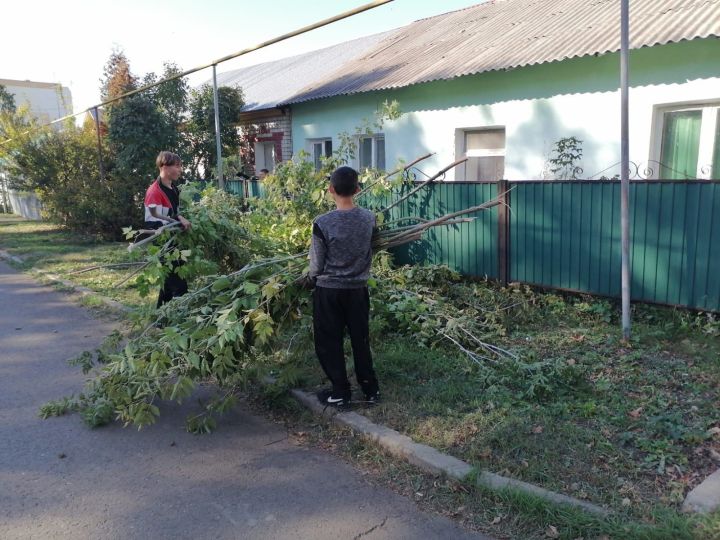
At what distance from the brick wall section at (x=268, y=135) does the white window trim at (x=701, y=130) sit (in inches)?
360

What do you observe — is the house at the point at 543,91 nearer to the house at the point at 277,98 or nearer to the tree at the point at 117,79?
the house at the point at 277,98

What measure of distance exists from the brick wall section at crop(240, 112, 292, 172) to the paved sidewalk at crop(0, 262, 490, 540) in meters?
11.1

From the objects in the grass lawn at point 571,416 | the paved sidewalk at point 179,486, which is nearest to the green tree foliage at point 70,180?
the paved sidewalk at point 179,486

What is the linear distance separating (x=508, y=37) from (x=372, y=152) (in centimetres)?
376

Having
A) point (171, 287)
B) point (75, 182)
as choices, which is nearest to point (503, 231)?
point (171, 287)

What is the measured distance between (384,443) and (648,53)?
646 cm

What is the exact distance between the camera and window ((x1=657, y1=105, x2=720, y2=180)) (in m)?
7.28

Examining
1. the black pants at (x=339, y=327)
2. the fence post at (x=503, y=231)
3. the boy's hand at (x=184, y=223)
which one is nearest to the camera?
the black pants at (x=339, y=327)

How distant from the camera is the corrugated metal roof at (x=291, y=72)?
52.6 ft

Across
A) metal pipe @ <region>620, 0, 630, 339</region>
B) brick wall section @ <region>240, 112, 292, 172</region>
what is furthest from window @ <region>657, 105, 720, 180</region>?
brick wall section @ <region>240, 112, 292, 172</region>

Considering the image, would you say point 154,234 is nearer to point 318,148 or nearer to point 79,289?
point 79,289

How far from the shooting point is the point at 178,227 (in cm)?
527

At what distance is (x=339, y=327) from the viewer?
4.09 m

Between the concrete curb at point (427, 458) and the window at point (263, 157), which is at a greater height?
the window at point (263, 157)
